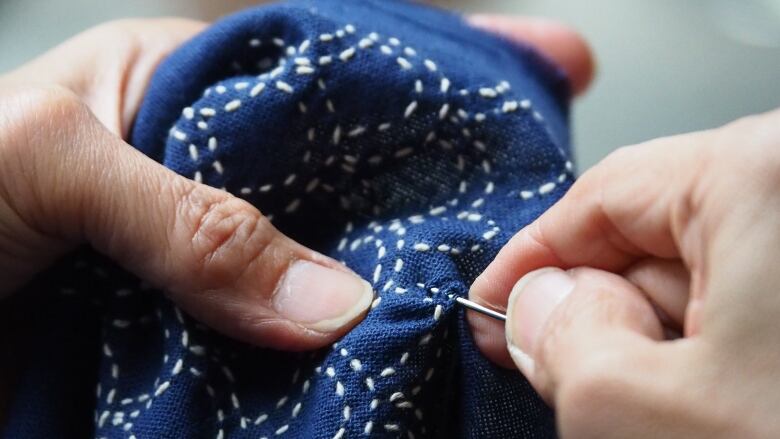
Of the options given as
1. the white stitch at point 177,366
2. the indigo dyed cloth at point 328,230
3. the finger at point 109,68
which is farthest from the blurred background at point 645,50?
the white stitch at point 177,366

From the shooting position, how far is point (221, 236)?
583mm

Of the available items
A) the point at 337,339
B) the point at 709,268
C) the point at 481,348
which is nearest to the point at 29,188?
the point at 337,339

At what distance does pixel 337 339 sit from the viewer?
59 centimetres

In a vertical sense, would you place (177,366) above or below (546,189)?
below

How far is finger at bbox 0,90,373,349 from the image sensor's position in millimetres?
585

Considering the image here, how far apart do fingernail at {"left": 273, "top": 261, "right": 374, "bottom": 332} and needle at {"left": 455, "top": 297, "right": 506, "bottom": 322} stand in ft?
0.23

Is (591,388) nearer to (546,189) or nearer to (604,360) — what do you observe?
(604,360)

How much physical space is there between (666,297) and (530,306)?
0.27ft

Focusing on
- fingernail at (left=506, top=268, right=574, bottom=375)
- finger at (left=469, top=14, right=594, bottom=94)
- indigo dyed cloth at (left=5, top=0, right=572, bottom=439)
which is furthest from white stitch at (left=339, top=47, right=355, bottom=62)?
finger at (left=469, top=14, right=594, bottom=94)

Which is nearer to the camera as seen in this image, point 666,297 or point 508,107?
point 666,297

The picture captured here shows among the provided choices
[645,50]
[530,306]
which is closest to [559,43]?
[645,50]

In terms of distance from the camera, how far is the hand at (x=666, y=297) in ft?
1.30

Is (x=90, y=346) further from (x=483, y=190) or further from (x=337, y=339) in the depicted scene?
(x=483, y=190)

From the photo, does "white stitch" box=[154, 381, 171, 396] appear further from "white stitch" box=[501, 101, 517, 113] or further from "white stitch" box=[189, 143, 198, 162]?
"white stitch" box=[501, 101, 517, 113]
